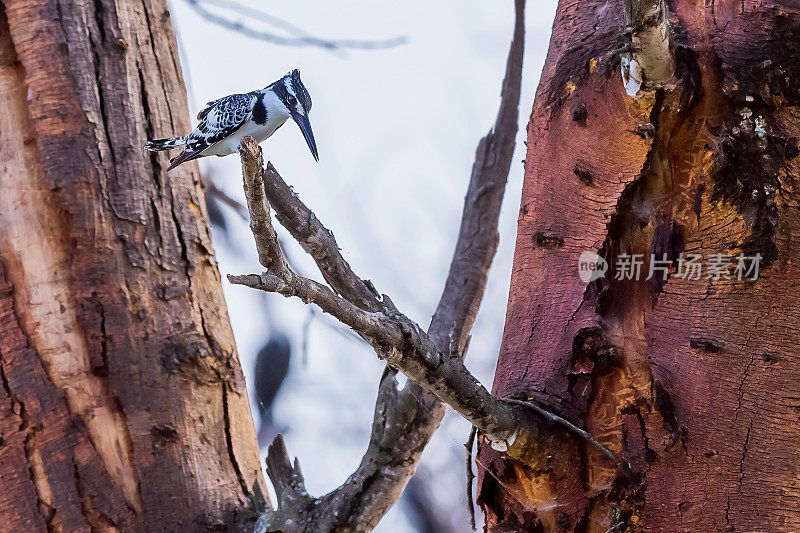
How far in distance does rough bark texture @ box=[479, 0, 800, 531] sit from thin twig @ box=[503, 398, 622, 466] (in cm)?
2

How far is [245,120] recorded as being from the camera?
2104 mm

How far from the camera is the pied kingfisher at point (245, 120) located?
1946 mm

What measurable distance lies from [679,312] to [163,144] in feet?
4.12

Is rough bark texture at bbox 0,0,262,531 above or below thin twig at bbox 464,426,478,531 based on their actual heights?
above

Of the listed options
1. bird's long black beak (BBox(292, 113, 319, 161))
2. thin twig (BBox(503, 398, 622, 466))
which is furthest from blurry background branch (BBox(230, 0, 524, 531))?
bird's long black beak (BBox(292, 113, 319, 161))

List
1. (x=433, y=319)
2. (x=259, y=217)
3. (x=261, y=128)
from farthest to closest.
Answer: (x=433, y=319), (x=261, y=128), (x=259, y=217)

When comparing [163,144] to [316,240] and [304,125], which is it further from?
[316,240]

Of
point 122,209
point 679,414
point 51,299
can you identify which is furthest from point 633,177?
point 51,299

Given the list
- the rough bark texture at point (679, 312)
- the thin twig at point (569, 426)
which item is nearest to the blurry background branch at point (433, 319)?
the thin twig at point (569, 426)

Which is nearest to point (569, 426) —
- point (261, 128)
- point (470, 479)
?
point (470, 479)

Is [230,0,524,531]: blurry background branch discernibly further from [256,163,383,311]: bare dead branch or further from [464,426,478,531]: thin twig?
[464,426,478,531]: thin twig

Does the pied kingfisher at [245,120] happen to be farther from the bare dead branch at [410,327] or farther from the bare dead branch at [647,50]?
the bare dead branch at [647,50]

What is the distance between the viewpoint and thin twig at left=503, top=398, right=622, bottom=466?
53.7 inches

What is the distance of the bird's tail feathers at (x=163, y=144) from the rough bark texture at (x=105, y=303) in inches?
1.6
